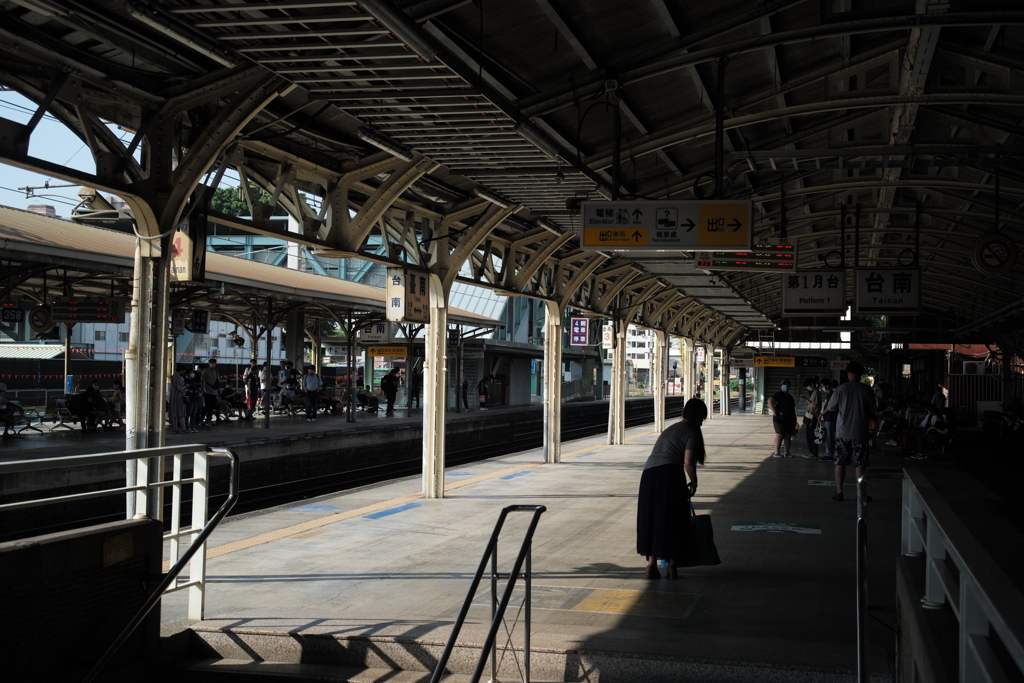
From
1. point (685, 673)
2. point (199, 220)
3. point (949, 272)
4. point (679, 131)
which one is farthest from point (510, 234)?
point (949, 272)

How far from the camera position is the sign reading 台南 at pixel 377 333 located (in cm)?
2972

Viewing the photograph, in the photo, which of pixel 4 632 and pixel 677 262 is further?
pixel 677 262

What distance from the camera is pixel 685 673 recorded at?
468 centimetres

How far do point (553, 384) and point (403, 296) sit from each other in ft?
21.1

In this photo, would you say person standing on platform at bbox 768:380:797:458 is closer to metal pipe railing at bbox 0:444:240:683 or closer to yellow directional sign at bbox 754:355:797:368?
metal pipe railing at bbox 0:444:240:683

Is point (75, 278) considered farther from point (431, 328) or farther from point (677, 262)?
point (677, 262)

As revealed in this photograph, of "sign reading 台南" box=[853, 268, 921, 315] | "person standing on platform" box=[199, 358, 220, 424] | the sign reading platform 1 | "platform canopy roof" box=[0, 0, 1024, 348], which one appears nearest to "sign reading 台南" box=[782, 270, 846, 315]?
"sign reading 台南" box=[853, 268, 921, 315]

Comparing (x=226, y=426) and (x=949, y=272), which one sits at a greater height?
(x=949, y=272)

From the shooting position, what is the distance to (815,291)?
15.7 m

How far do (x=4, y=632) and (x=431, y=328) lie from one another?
7.29m

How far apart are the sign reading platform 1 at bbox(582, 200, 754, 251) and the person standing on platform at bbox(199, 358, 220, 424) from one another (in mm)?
15124

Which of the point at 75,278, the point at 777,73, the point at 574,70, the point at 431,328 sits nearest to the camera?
the point at 574,70

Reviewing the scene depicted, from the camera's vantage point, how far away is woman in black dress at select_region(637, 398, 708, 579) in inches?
262

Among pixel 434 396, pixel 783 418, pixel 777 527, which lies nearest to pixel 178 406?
pixel 434 396
